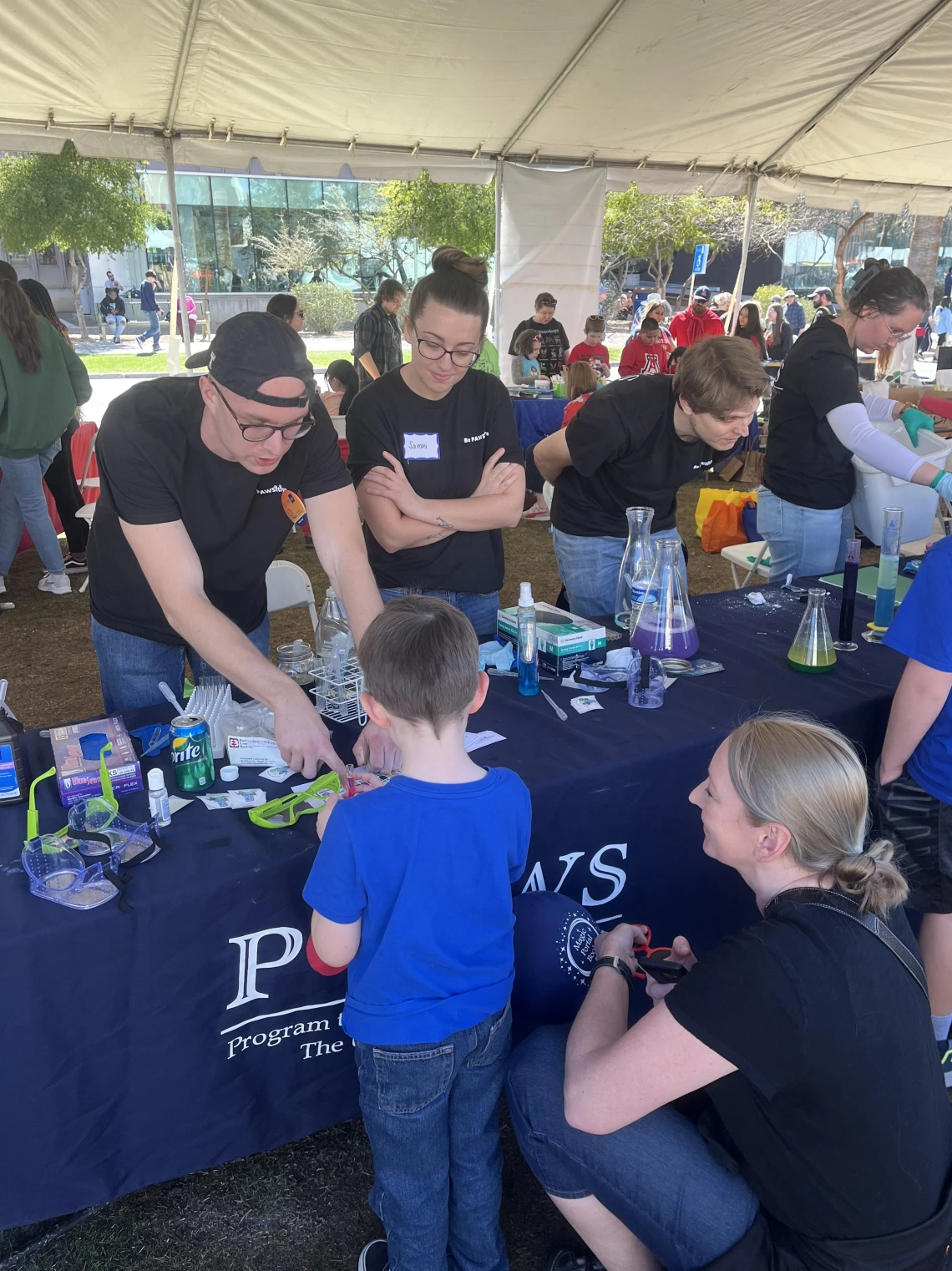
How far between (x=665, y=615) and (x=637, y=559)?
0.20 metres

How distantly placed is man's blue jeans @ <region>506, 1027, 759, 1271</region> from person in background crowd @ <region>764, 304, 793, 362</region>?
1098cm

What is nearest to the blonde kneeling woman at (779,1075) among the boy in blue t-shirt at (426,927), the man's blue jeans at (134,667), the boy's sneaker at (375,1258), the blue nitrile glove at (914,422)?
the boy in blue t-shirt at (426,927)

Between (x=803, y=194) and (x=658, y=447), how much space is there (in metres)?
7.15

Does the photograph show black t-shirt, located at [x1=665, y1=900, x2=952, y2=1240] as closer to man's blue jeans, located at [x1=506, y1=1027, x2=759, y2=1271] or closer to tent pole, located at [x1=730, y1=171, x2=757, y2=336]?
man's blue jeans, located at [x1=506, y1=1027, x2=759, y2=1271]

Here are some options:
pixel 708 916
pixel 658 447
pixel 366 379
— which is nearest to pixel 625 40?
pixel 366 379

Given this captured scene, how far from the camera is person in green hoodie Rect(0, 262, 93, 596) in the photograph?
13.8 feet

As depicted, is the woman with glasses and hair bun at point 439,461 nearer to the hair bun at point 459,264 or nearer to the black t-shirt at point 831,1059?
the hair bun at point 459,264

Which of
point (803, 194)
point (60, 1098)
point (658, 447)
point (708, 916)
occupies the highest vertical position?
point (803, 194)

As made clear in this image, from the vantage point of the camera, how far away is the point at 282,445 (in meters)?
1.59

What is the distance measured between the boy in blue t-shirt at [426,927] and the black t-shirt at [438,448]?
38.8 inches

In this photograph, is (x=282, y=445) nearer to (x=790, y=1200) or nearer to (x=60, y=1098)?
(x=60, y=1098)

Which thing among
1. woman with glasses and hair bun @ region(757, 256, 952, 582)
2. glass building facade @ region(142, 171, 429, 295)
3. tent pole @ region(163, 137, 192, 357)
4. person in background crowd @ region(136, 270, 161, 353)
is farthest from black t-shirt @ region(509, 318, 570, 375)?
glass building facade @ region(142, 171, 429, 295)

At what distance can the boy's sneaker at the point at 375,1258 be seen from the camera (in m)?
1.40

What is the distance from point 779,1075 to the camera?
3.21 feet
